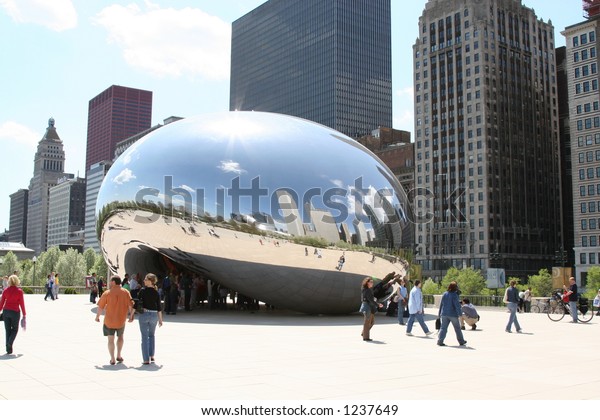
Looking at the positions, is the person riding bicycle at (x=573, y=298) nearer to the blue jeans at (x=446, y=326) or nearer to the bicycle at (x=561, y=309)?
the bicycle at (x=561, y=309)

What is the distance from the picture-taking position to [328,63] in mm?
172375

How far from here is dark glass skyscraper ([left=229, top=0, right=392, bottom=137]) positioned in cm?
17238

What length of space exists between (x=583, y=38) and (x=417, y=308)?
325ft

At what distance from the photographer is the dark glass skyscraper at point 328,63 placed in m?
172

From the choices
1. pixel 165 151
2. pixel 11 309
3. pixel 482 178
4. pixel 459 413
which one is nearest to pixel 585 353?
pixel 459 413

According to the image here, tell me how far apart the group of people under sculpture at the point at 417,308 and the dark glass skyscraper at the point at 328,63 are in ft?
489

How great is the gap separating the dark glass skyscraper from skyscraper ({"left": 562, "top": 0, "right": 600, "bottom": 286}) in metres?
74.8

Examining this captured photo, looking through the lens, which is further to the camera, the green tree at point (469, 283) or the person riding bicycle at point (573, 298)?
the green tree at point (469, 283)

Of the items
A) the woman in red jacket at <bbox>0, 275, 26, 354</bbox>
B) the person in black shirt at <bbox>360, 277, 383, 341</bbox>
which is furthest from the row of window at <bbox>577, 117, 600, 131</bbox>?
the woman in red jacket at <bbox>0, 275, 26, 354</bbox>

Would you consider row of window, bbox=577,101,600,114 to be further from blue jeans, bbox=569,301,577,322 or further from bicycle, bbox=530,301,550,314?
blue jeans, bbox=569,301,577,322

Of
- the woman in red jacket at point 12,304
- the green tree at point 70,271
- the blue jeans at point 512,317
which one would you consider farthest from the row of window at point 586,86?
the woman in red jacket at point 12,304

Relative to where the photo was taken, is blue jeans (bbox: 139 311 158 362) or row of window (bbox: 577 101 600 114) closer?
blue jeans (bbox: 139 311 158 362)

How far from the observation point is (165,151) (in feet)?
60.6

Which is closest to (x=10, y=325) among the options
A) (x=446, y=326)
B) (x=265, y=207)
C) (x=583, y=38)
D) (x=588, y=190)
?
(x=265, y=207)
